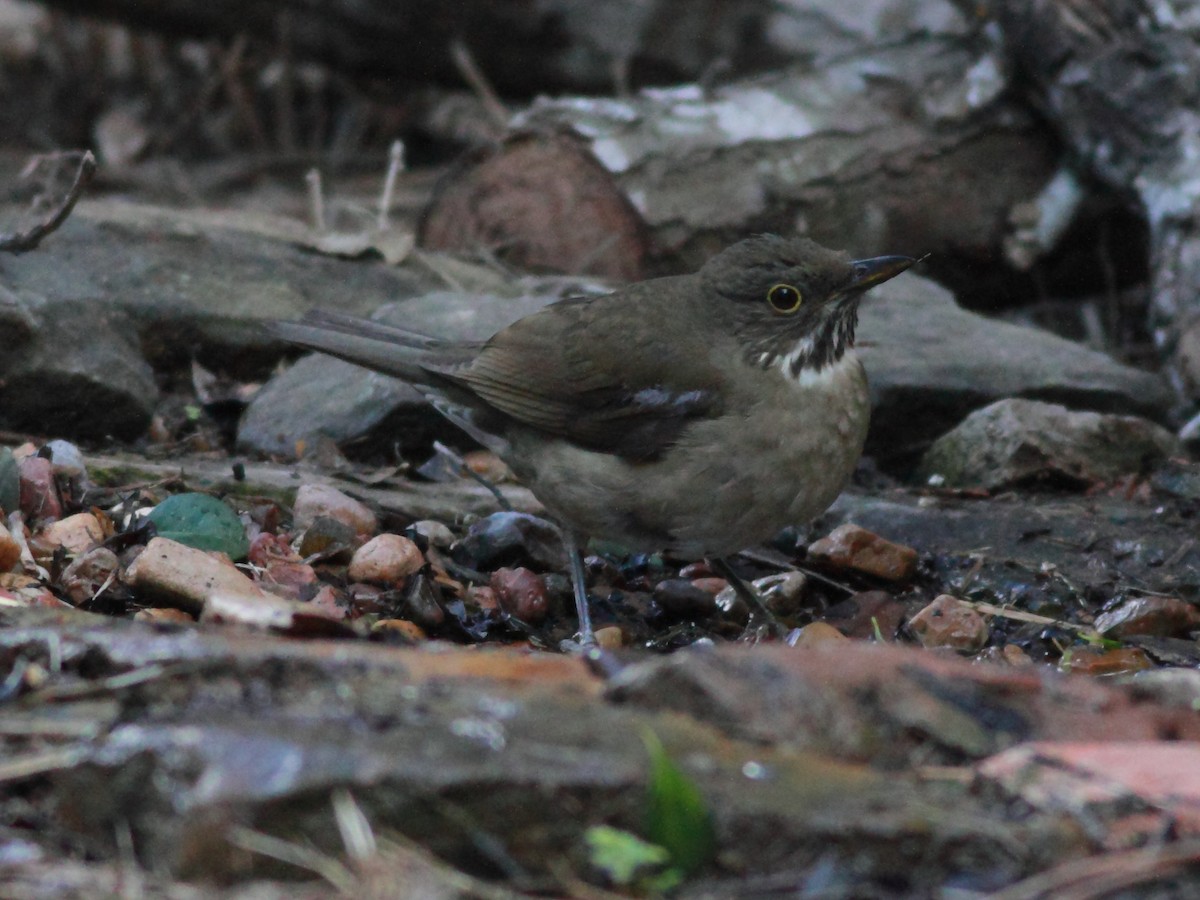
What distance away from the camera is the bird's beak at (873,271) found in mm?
5141

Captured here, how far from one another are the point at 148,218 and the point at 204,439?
1.77 metres

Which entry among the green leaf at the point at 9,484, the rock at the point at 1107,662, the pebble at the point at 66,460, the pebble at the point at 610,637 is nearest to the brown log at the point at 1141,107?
the rock at the point at 1107,662

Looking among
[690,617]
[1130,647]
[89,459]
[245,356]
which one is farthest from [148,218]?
[1130,647]

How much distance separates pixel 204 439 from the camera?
21.5 feet

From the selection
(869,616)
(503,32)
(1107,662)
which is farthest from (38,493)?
(503,32)

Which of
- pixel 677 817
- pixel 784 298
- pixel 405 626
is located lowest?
pixel 405 626

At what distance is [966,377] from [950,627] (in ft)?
6.57

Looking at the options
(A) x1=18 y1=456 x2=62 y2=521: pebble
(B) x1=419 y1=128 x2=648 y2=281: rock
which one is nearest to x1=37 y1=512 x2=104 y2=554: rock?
(A) x1=18 y1=456 x2=62 y2=521: pebble

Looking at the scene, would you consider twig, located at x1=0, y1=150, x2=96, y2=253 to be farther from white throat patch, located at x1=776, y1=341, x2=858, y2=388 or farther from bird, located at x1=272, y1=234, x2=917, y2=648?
white throat patch, located at x1=776, y1=341, x2=858, y2=388

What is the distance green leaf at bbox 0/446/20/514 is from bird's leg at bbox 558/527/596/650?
6.26 feet

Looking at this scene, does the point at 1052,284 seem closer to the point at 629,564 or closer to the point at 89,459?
the point at 629,564

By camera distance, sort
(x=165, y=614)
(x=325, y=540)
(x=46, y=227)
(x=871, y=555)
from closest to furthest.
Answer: (x=165, y=614)
(x=325, y=540)
(x=871, y=555)
(x=46, y=227)

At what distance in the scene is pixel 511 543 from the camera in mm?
5766

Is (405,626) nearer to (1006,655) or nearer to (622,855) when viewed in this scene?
(1006,655)
